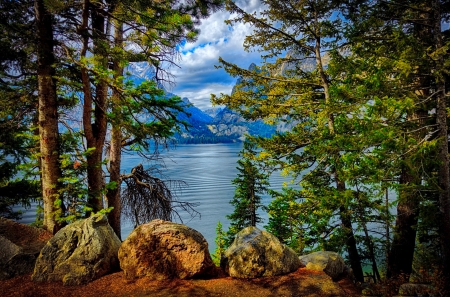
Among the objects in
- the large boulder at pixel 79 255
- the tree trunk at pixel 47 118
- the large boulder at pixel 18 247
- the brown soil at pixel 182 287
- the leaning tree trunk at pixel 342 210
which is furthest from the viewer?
→ the leaning tree trunk at pixel 342 210

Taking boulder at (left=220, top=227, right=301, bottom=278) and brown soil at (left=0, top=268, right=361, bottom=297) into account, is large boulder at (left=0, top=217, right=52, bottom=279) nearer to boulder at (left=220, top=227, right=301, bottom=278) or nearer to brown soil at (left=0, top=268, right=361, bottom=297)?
brown soil at (left=0, top=268, right=361, bottom=297)

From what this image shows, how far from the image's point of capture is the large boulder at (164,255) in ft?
17.6

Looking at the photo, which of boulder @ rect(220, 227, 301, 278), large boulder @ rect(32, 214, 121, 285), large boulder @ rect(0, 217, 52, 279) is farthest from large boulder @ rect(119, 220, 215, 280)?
large boulder @ rect(0, 217, 52, 279)

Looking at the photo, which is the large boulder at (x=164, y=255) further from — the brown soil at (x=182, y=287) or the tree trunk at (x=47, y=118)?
the tree trunk at (x=47, y=118)

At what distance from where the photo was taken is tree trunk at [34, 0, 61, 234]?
6258mm

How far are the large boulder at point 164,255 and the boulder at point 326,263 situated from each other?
2.62 m

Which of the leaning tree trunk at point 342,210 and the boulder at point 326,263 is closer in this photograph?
the boulder at point 326,263

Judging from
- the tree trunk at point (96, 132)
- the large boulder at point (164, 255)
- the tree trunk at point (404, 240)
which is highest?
the tree trunk at point (96, 132)

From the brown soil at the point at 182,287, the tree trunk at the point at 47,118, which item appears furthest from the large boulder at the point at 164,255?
the tree trunk at the point at 47,118

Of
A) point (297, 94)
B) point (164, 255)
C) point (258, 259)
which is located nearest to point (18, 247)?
point (164, 255)

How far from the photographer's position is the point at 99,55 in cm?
598

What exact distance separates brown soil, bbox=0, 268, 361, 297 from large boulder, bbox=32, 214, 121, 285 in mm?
175

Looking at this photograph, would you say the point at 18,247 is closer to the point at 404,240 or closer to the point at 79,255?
the point at 79,255

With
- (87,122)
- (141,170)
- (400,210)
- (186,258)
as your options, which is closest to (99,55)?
(87,122)
